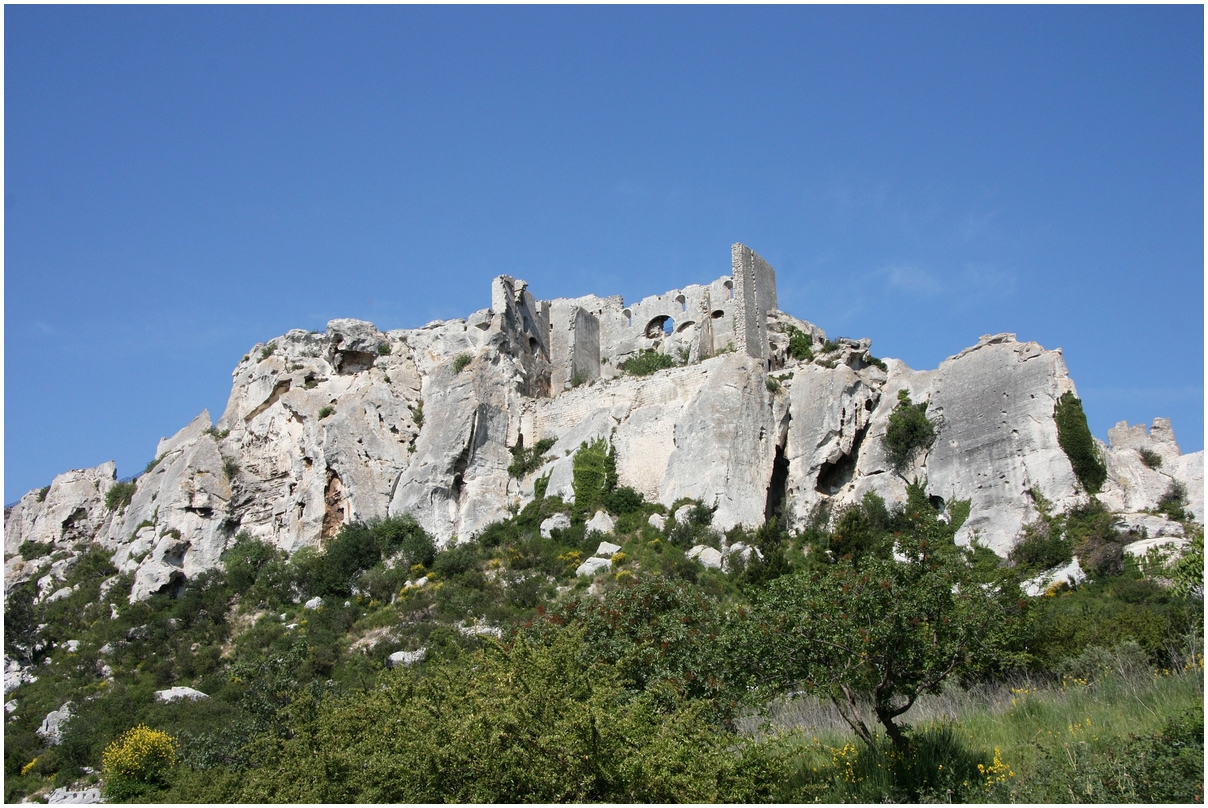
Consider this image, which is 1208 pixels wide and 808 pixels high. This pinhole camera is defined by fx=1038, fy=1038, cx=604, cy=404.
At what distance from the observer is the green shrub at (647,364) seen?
4456cm

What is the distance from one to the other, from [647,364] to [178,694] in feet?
76.7

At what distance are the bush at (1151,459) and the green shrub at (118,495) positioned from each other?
4401 centimetres

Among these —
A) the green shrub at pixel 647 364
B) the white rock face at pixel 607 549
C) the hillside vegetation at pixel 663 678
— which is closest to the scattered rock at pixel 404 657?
the hillside vegetation at pixel 663 678

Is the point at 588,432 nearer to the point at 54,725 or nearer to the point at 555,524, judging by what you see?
the point at 555,524

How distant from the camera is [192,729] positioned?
2698 cm

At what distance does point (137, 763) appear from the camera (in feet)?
80.0

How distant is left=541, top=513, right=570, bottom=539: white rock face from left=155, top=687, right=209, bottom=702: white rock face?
40.5 feet

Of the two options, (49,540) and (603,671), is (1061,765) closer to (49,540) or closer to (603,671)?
(603,671)

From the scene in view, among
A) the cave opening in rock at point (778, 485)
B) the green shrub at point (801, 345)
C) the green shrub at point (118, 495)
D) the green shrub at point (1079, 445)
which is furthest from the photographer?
the green shrub at point (118, 495)

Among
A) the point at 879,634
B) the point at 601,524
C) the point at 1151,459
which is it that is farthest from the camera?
the point at 601,524

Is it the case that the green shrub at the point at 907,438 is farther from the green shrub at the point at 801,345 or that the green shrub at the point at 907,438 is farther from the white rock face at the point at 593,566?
the white rock face at the point at 593,566

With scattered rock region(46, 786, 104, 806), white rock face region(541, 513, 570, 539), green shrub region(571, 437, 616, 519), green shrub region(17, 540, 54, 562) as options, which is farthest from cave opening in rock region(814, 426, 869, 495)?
green shrub region(17, 540, 54, 562)

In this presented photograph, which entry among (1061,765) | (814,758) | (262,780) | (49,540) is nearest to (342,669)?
(262,780)

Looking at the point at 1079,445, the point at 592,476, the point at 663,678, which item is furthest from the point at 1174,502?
the point at 663,678
